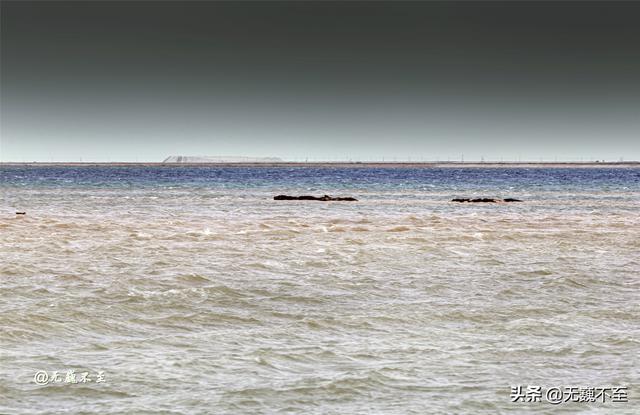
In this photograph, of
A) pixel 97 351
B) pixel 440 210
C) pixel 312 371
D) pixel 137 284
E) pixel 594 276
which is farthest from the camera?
pixel 440 210

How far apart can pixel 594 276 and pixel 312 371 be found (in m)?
11.5

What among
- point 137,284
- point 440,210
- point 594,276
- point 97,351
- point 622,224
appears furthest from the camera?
point 440,210

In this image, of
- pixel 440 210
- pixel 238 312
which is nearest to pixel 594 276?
pixel 238 312

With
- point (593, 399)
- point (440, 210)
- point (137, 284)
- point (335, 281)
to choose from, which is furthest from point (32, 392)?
Answer: point (440, 210)

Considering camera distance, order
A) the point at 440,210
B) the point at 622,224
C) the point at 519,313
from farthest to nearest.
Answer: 1. the point at 440,210
2. the point at 622,224
3. the point at 519,313

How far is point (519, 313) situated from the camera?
50.3 feet

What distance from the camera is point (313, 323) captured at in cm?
1435

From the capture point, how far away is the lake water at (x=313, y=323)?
1007 cm

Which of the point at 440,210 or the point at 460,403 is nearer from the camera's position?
the point at 460,403

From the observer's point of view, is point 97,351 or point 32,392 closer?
point 32,392

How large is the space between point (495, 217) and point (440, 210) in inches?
302

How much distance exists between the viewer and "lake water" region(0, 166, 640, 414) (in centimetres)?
1007

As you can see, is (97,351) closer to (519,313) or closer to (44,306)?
(44,306)

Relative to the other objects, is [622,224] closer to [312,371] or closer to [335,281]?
[335,281]
